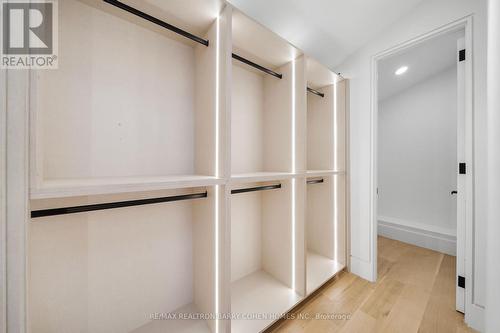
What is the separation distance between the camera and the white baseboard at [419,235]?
2613 millimetres

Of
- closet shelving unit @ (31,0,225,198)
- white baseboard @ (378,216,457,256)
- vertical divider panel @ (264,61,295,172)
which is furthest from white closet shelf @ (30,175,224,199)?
white baseboard @ (378,216,457,256)

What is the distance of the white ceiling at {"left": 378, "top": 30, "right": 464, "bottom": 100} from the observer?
2172mm

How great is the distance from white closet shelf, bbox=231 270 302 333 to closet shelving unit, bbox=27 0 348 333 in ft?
0.04

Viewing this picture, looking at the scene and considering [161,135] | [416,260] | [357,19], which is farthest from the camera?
[416,260]

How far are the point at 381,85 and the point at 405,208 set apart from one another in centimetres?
197

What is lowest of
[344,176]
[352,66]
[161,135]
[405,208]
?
[405,208]

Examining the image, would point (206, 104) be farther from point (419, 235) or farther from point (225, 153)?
point (419, 235)

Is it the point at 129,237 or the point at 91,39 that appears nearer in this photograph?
the point at 91,39

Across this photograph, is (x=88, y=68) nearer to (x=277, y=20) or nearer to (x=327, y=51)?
(x=277, y=20)

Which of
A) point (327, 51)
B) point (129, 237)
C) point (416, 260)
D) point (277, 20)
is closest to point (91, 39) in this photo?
point (129, 237)

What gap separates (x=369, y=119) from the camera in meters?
2.03

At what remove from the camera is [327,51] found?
6.81 feet

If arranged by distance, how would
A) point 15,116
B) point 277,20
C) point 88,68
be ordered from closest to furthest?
1. point 15,116
2. point 88,68
3. point 277,20

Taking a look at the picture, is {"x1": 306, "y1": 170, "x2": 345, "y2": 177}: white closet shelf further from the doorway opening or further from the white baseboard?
the white baseboard
